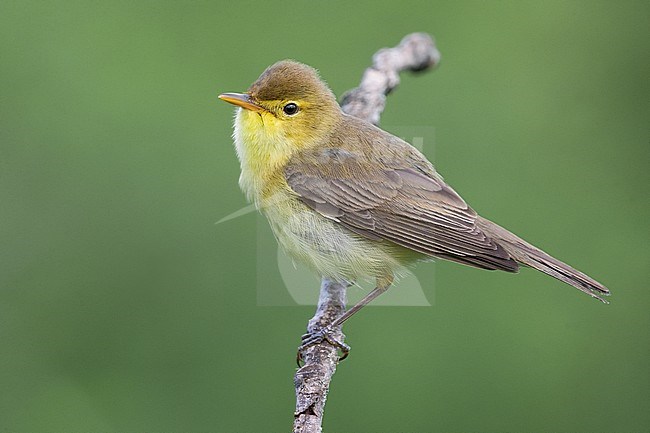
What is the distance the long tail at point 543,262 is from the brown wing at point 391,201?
0.09 meters

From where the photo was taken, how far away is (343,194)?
4094 millimetres

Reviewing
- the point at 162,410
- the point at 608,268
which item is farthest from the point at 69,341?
the point at 608,268

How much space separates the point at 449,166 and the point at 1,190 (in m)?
2.54

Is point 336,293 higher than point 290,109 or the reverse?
the reverse

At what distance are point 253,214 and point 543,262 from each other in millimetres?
1809

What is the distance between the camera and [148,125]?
543 centimetres

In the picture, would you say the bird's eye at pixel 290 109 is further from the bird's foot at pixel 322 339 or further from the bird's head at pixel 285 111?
the bird's foot at pixel 322 339

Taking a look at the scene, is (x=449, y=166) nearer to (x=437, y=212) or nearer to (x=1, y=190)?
(x=437, y=212)

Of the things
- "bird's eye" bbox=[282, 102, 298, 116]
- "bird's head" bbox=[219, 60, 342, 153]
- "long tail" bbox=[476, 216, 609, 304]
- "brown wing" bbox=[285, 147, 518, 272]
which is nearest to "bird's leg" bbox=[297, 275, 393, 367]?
"brown wing" bbox=[285, 147, 518, 272]

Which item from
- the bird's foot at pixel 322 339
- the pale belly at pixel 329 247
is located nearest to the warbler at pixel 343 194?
the pale belly at pixel 329 247

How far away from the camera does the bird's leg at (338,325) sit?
155 inches

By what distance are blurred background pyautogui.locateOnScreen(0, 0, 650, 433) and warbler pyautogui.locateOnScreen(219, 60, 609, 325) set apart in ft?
3.04

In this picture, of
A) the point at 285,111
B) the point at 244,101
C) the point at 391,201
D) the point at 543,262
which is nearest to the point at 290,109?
the point at 285,111

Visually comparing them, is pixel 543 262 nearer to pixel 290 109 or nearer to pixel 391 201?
pixel 391 201
